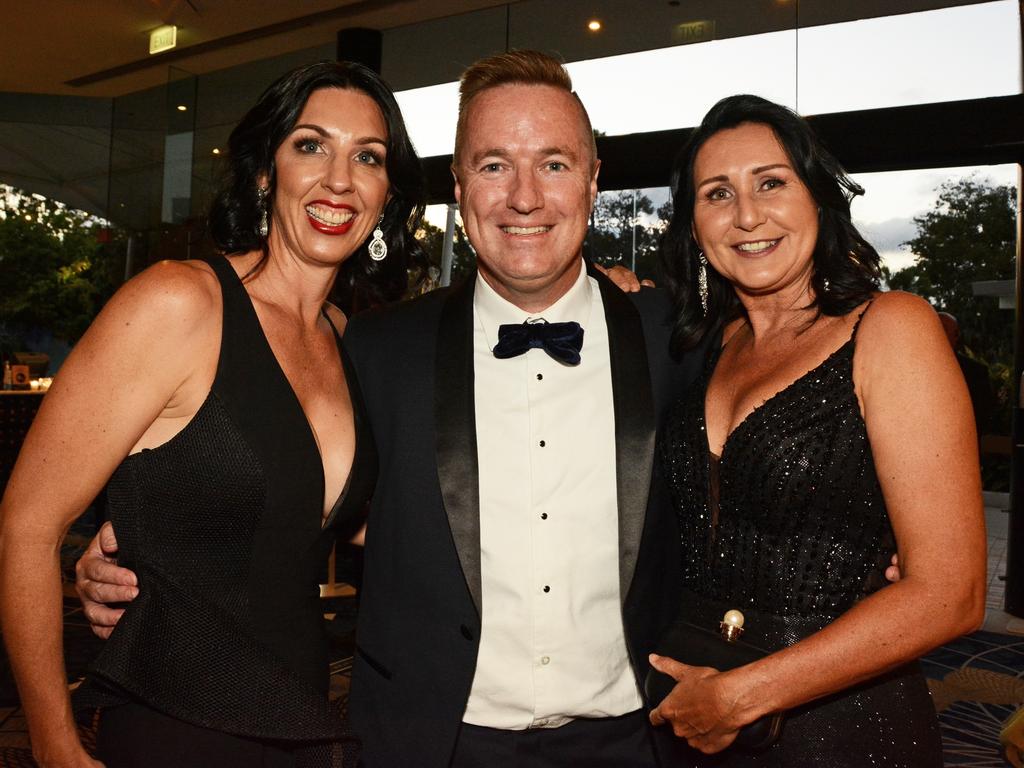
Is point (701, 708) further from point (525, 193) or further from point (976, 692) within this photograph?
point (976, 692)

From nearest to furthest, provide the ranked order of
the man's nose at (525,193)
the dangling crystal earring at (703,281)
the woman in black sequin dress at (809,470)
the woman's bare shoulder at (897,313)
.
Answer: the woman in black sequin dress at (809,470) < the woman's bare shoulder at (897,313) < the man's nose at (525,193) < the dangling crystal earring at (703,281)

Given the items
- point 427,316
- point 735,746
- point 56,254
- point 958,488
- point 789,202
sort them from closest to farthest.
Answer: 1. point 958,488
2. point 735,746
3. point 789,202
4. point 427,316
5. point 56,254

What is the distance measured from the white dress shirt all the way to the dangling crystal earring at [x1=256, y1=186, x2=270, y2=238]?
2.18 ft

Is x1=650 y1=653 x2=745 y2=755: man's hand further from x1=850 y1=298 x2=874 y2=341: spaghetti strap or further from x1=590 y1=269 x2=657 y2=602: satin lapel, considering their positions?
x1=850 y1=298 x2=874 y2=341: spaghetti strap

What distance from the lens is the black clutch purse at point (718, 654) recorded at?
1.59 metres

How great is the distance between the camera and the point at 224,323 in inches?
72.2

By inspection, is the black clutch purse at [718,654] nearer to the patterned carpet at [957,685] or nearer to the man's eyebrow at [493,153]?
the man's eyebrow at [493,153]

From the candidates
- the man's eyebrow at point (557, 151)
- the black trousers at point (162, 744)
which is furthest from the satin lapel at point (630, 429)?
the black trousers at point (162, 744)

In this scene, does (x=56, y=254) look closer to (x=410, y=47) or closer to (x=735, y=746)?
(x=410, y=47)

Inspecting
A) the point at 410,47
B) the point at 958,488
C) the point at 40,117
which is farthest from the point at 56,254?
the point at 958,488

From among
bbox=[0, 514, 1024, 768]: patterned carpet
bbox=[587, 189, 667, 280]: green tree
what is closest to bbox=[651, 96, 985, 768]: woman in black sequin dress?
bbox=[0, 514, 1024, 768]: patterned carpet

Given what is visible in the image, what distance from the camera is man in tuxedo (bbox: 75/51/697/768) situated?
1.91 meters

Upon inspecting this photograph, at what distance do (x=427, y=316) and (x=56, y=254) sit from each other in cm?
1559

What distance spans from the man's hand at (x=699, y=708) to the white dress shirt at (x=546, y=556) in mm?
254
